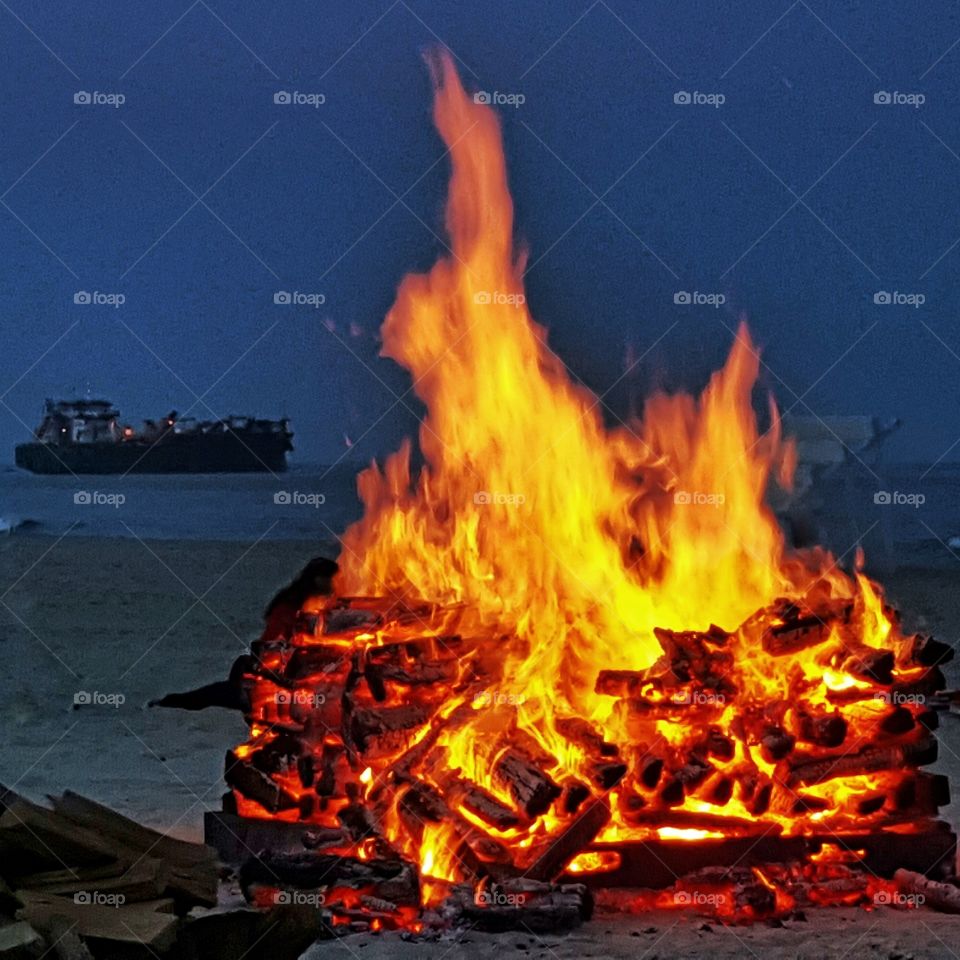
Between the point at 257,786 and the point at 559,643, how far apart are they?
176 centimetres

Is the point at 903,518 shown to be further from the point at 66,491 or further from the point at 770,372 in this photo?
the point at 770,372

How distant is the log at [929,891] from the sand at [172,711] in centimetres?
12

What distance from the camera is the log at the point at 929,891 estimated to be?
20.1 ft

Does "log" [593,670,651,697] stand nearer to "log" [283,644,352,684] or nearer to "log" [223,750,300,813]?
"log" [283,644,352,684]

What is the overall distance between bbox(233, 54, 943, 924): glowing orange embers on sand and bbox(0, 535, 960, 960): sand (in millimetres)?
669

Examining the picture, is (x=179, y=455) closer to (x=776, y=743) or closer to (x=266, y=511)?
(x=266, y=511)

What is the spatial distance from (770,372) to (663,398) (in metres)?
0.82

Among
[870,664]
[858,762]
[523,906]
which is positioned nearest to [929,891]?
[858,762]

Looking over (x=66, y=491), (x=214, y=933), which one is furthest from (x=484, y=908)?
(x=66, y=491)

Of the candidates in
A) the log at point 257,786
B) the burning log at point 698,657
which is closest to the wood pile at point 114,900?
the log at point 257,786

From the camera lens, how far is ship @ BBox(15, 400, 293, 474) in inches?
1374

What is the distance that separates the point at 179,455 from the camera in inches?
1554

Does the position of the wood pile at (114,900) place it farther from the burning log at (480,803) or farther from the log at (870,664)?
the log at (870,664)

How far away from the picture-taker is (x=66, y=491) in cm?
4259
